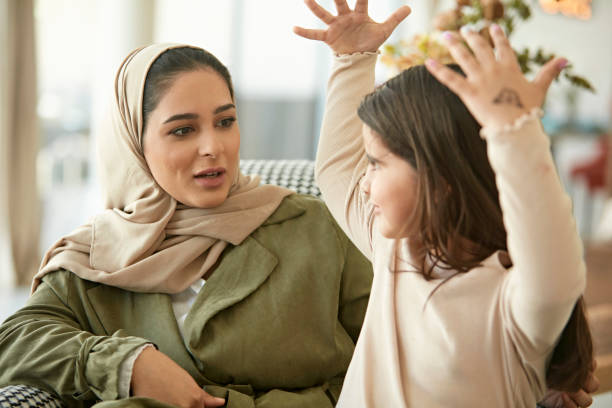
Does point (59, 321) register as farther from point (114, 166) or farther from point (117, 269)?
point (114, 166)

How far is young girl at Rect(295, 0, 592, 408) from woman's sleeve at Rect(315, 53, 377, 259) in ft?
0.49

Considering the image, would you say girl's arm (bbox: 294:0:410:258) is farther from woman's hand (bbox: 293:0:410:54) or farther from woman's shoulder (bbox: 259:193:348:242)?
woman's shoulder (bbox: 259:193:348:242)

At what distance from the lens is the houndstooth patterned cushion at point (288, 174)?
1886 mm

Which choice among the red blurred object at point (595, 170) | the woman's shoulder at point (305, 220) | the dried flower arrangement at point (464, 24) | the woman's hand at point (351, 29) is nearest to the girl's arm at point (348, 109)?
the woman's hand at point (351, 29)

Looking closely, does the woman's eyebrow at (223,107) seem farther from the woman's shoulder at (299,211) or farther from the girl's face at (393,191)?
the girl's face at (393,191)

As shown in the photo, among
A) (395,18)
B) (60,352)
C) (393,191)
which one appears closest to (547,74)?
(393,191)

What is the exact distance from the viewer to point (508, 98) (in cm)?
84

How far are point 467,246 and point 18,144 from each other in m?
3.08

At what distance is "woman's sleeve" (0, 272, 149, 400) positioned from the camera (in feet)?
4.18

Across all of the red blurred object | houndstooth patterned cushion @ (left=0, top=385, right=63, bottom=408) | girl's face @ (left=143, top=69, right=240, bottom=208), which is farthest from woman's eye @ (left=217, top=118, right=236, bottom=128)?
the red blurred object

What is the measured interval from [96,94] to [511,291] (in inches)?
131

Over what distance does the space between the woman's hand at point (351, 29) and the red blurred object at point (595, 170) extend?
17.2 ft

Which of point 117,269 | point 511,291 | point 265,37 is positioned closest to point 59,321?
point 117,269

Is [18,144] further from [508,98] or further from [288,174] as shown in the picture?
[508,98]
